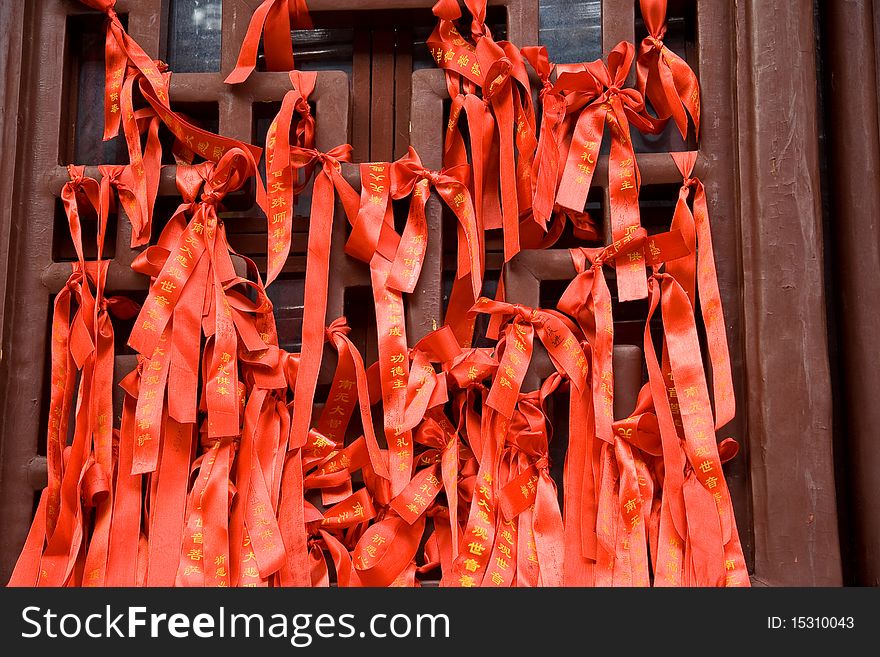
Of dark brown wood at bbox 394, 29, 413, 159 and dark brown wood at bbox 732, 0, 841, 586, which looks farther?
dark brown wood at bbox 394, 29, 413, 159

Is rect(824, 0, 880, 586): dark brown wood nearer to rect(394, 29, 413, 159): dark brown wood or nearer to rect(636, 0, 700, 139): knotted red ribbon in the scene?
rect(636, 0, 700, 139): knotted red ribbon

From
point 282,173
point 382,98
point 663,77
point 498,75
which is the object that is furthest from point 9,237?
point 663,77

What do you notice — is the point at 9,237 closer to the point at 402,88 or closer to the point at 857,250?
the point at 402,88

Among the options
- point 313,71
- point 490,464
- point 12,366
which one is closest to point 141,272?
point 12,366

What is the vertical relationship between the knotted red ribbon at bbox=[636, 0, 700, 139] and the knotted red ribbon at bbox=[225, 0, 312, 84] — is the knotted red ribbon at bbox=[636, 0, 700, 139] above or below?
below

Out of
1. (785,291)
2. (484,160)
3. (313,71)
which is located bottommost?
(785,291)

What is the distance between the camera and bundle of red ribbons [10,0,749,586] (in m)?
0.79

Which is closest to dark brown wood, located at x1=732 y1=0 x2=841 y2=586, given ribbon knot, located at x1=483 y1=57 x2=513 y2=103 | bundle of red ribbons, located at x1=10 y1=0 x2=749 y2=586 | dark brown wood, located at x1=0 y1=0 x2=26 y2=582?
bundle of red ribbons, located at x1=10 y1=0 x2=749 y2=586

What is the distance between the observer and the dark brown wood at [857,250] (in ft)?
2.80

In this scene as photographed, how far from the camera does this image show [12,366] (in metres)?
0.87

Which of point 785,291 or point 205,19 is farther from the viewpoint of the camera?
point 205,19

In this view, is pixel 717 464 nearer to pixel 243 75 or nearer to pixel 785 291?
pixel 785 291

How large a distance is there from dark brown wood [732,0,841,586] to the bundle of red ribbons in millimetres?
37

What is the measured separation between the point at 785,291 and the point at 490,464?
310 mm
